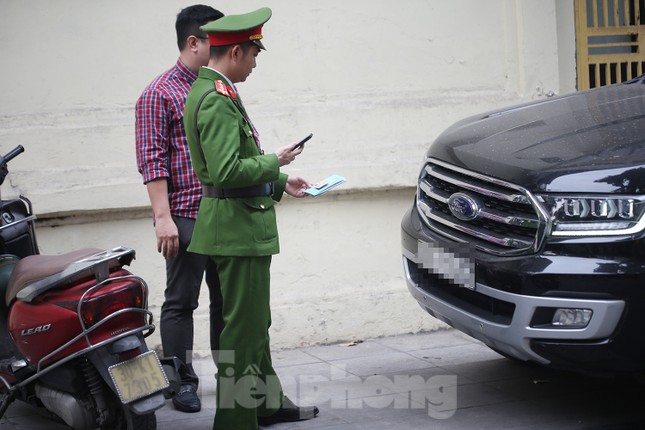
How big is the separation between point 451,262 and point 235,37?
Result: 1374 millimetres

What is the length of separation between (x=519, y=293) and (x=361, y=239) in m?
2.39

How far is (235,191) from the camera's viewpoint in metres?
4.39

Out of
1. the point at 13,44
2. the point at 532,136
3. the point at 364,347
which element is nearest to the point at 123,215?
the point at 13,44

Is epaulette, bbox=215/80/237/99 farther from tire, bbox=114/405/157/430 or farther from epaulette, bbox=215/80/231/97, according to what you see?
tire, bbox=114/405/157/430

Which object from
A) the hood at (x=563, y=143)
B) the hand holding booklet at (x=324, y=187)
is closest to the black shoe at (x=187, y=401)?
the hand holding booklet at (x=324, y=187)

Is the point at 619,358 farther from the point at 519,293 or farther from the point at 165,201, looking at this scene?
the point at 165,201

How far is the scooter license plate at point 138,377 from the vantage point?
13.6 feet

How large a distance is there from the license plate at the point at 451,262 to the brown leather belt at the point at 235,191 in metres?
0.85

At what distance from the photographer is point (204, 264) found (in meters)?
5.08

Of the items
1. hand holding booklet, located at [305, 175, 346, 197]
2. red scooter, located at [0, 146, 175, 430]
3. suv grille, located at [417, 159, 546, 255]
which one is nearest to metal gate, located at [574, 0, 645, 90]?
suv grille, located at [417, 159, 546, 255]

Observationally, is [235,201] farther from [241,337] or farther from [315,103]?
[315,103]

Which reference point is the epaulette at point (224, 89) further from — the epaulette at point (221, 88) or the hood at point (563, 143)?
the hood at point (563, 143)

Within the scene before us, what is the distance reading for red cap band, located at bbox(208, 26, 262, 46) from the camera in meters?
4.32

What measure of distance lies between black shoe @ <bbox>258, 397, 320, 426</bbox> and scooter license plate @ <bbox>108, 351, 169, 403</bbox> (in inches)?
29.5
